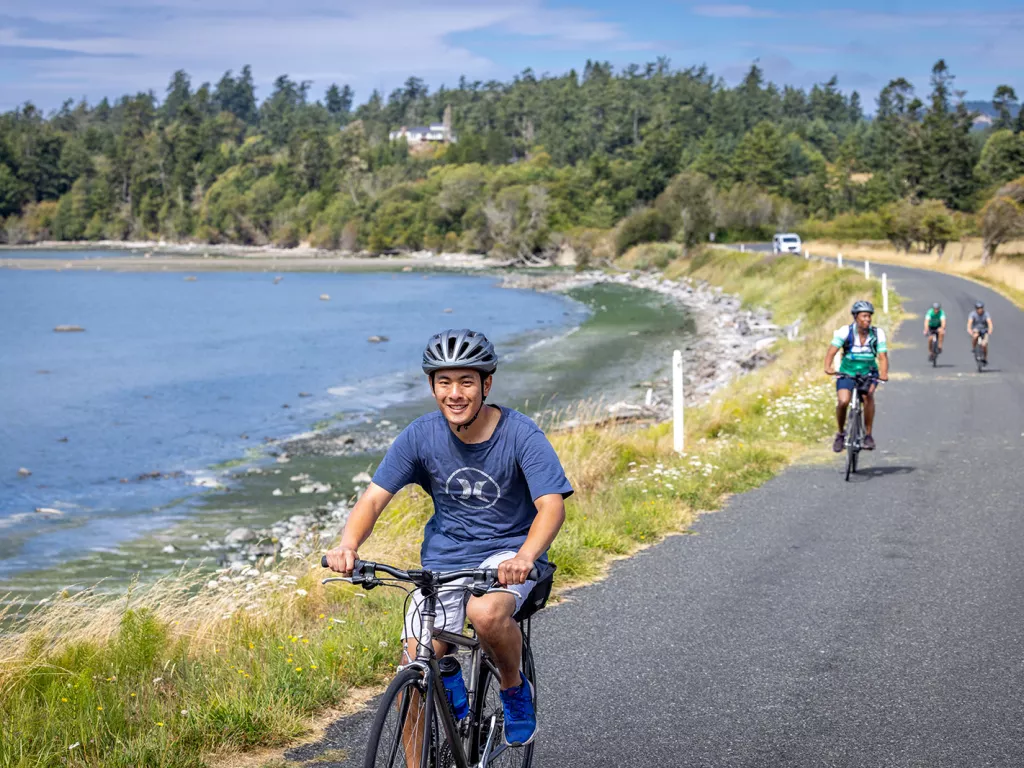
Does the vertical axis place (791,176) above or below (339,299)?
above

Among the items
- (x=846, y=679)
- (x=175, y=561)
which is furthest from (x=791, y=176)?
(x=846, y=679)

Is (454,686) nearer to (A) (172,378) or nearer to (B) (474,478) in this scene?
(B) (474,478)

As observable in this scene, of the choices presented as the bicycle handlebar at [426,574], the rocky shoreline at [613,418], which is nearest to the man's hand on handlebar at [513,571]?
the bicycle handlebar at [426,574]

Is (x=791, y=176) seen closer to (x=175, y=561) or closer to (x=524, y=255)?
(x=524, y=255)

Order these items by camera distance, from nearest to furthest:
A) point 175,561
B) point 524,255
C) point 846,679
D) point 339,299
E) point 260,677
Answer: point 260,677 < point 846,679 < point 175,561 < point 339,299 < point 524,255

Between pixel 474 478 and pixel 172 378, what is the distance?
41074 mm

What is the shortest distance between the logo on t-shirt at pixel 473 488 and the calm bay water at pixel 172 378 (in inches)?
579

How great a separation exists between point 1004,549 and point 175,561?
457 inches

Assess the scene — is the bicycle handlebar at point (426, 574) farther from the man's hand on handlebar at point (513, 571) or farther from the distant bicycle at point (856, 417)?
the distant bicycle at point (856, 417)

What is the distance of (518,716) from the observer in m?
4.69

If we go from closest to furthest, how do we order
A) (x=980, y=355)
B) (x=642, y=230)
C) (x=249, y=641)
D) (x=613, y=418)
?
(x=249, y=641) < (x=613, y=418) < (x=980, y=355) < (x=642, y=230)

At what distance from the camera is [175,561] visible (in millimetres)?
17016

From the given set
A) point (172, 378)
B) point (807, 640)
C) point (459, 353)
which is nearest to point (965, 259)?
point (172, 378)

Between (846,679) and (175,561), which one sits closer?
(846,679)
